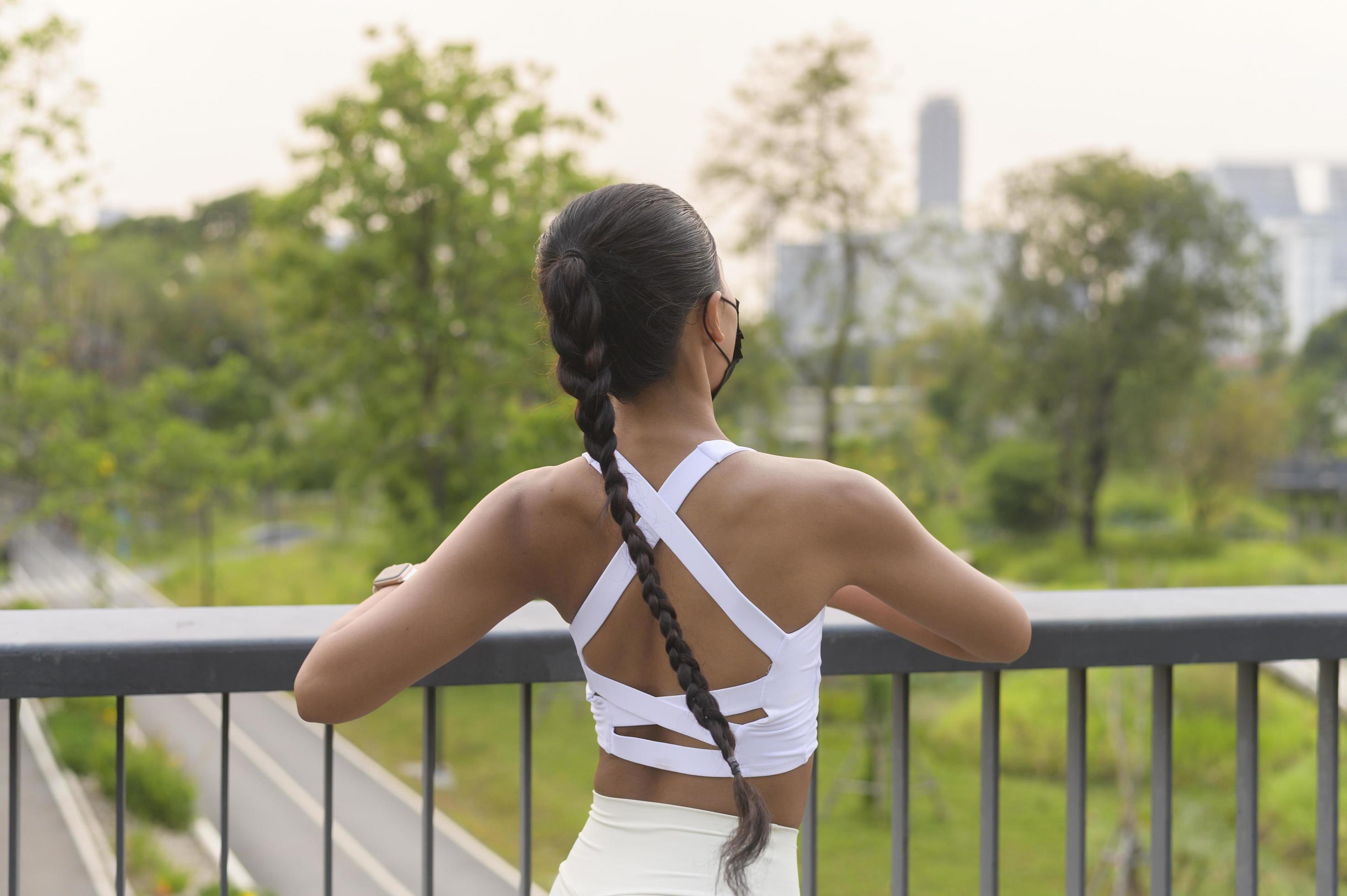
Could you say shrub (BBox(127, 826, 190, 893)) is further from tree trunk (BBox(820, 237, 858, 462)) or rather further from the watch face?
tree trunk (BBox(820, 237, 858, 462))

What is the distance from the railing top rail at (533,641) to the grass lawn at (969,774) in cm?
1086

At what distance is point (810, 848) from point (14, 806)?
43.9 inches

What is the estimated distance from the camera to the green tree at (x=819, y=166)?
63.8 feet

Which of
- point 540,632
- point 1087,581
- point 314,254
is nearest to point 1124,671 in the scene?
point 1087,581

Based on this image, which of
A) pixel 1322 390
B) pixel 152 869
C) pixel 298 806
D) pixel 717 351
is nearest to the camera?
pixel 717 351

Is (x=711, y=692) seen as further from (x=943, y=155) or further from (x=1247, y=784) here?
(x=943, y=155)

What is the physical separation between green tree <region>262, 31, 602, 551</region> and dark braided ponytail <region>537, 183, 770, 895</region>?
17.0m

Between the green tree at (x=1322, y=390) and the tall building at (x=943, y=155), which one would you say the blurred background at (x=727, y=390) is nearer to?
the green tree at (x=1322, y=390)

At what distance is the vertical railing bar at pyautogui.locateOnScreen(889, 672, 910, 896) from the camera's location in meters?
1.74

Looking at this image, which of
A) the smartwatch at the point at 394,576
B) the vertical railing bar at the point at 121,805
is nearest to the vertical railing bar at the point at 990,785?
the smartwatch at the point at 394,576

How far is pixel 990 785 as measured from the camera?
1771 mm

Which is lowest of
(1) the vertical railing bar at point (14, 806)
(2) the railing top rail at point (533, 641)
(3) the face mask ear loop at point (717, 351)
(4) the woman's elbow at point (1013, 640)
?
(1) the vertical railing bar at point (14, 806)

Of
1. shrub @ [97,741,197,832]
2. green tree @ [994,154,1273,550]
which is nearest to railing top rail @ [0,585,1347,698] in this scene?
shrub @ [97,741,197,832]

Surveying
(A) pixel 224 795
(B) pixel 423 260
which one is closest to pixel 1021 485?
(B) pixel 423 260
